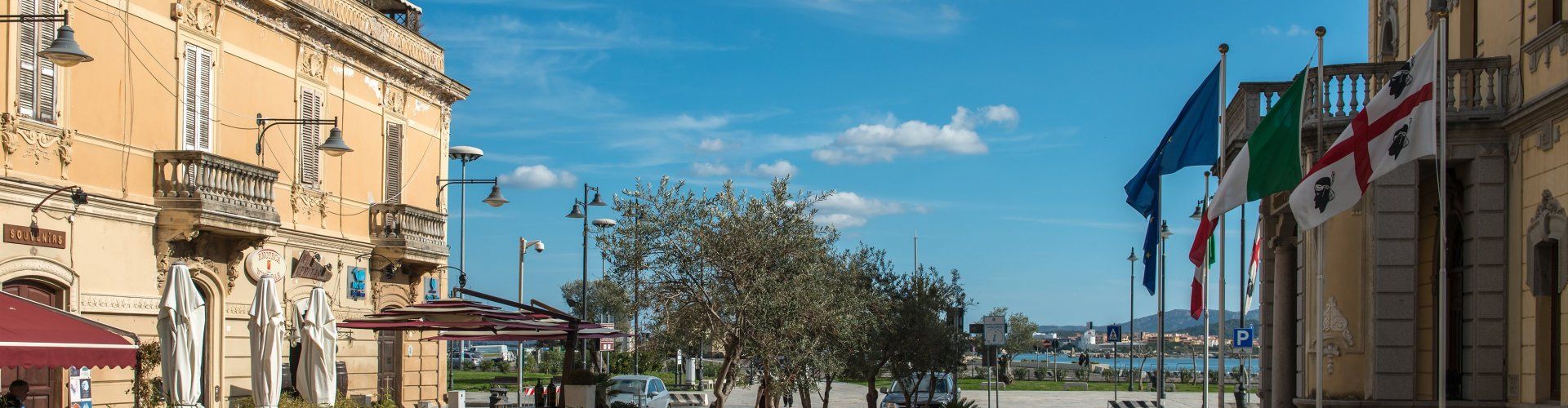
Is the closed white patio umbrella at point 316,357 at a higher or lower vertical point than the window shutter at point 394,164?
lower

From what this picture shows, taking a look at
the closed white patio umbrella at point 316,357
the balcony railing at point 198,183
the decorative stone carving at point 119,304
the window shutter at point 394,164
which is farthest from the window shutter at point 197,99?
the window shutter at point 394,164

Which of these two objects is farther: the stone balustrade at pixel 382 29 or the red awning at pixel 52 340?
the stone balustrade at pixel 382 29

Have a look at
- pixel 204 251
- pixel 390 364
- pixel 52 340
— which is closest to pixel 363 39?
pixel 204 251

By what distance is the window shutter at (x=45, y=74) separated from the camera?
18.3m

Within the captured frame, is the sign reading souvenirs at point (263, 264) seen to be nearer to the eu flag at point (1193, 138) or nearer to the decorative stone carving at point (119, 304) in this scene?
the decorative stone carving at point (119, 304)

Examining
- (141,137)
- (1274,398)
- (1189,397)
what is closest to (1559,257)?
(1274,398)

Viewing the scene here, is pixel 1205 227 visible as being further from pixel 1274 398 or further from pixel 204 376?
pixel 204 376

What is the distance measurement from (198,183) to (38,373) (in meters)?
3.42

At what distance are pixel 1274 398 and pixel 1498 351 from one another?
4.13 meters

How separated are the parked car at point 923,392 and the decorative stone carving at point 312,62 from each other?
1446 centimetres

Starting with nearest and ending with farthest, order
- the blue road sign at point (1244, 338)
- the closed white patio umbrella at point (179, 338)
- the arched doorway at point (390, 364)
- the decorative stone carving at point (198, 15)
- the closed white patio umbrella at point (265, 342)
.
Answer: the closed white patio umbrella at point (179, 338) < the closed white patio umbrella at point (265, 342) < the decorative stone carving at point (198, 15) < the arched doorway at point (390, 364) < the blue road sign at point (1244, 338)

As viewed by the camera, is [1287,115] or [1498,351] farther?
[1498,351]

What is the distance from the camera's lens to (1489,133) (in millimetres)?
16906

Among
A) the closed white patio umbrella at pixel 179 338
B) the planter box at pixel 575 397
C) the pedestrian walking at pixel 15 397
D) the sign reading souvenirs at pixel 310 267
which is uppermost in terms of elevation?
the sign reading souvenirs at pixel 310 267
